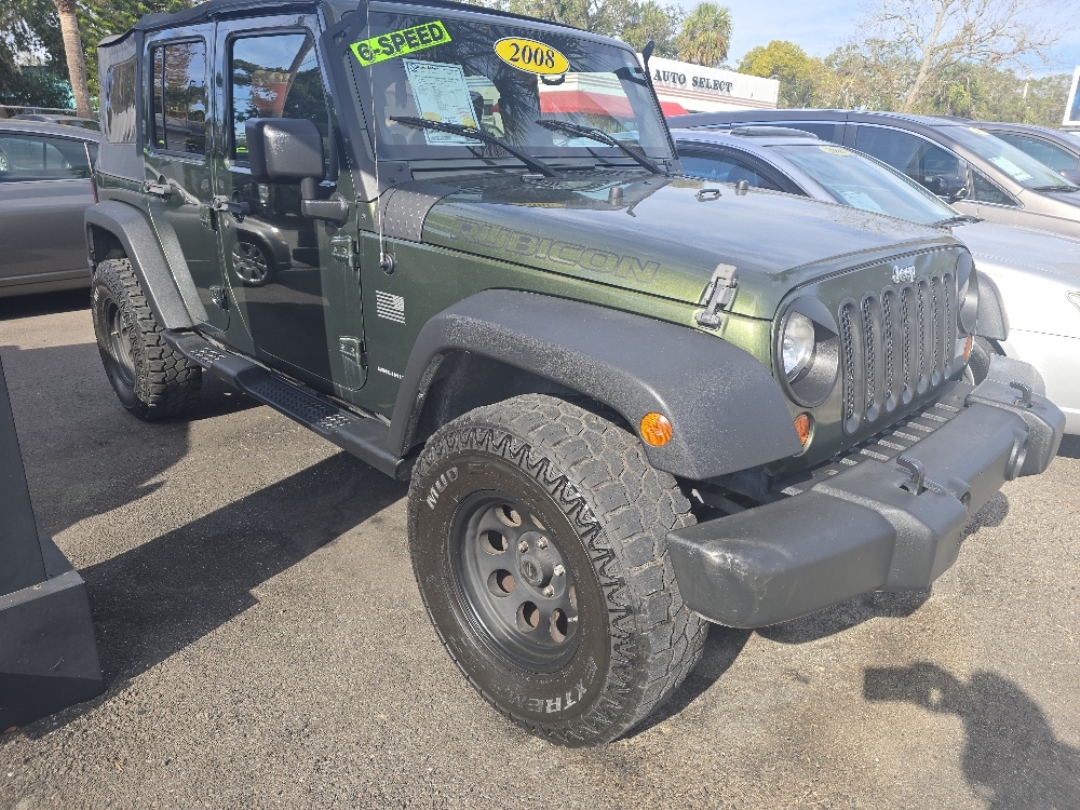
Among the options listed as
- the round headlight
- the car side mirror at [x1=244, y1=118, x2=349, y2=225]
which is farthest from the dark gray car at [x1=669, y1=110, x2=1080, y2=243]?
the car side mirror at [x1=244, y1=118, x2=349, y2=225]

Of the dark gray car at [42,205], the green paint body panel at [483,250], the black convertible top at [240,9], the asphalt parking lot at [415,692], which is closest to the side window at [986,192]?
the asphalt parking lot at [415,692]

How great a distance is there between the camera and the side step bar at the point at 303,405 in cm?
288

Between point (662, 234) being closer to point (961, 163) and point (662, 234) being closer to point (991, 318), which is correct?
point (991, 318)

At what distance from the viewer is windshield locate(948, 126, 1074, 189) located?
246 inches

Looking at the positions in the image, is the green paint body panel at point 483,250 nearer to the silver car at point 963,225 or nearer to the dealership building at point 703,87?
the silver car at point 963,225

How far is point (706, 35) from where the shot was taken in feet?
163

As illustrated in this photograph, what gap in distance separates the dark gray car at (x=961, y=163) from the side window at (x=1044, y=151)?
108 inches

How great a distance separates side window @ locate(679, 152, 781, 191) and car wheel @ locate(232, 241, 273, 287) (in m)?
2.80

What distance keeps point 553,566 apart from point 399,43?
191 cm

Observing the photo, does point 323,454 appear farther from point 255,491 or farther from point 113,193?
point 113,193

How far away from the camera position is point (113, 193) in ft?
15.3

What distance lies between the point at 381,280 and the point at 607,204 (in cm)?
81

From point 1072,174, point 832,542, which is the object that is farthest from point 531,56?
point 1072,174

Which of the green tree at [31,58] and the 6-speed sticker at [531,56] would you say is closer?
the 6-speed sticker at [531,56]
